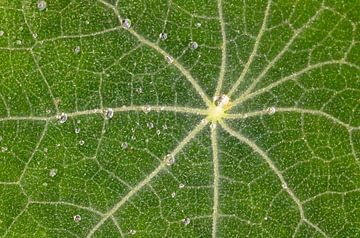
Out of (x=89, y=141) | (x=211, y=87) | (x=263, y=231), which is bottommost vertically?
(x=263, y=231)

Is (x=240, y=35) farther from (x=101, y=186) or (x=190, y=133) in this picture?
(x=101, y=186)

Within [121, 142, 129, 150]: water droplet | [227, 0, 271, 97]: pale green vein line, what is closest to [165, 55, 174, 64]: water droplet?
[227, 0, 271, 97]: pale green vein line

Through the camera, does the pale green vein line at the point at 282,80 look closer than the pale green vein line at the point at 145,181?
Yes

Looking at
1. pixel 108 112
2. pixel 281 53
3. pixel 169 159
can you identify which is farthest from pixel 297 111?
pixel 108 112

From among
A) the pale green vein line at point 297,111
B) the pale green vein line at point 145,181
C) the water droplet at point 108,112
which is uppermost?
the pale green vein line at point 297,111

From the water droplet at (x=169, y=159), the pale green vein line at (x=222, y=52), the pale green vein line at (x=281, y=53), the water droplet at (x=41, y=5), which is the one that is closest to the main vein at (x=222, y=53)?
the pale green vein line at (x=222, y=52)

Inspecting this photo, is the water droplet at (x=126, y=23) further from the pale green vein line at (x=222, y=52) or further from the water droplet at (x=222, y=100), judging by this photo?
the water droplet at (x=222, y=100)

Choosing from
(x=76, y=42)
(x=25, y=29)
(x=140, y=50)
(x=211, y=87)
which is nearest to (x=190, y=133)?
(x=211, y=87)

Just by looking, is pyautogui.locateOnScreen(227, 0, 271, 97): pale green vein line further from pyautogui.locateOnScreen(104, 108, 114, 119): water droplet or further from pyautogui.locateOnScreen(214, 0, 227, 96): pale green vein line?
pyautogui.locateOnScreen(104, 108, 114, 119): water droplet

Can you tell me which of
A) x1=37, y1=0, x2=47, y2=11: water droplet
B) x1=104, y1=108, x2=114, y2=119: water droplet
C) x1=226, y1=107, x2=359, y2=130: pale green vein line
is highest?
x1=37, y1=0, x2=47, y2=11: water droplet
